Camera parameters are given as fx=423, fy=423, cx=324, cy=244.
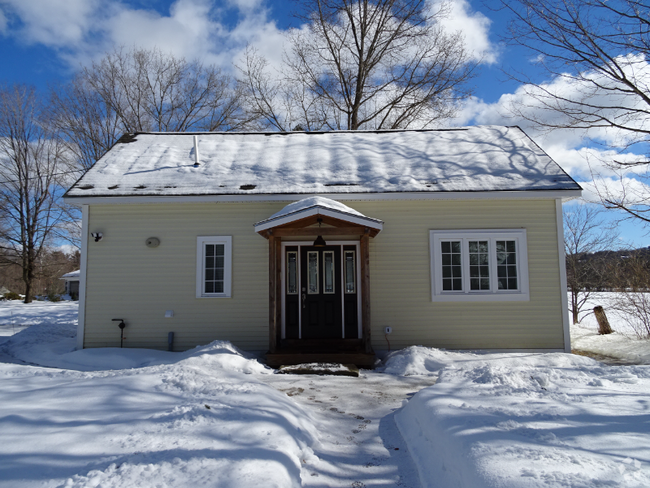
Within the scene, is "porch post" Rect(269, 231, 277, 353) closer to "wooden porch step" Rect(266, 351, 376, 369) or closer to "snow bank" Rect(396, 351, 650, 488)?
"wooden porch step" Rect(266, 351, 376, 369)

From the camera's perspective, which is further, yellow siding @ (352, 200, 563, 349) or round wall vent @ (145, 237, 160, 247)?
round wall vent @ (145, 237, 160, 247)

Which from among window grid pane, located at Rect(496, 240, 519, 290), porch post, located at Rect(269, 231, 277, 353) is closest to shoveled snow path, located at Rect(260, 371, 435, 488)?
porch post, located at Rect(269, 231, 277, 353)

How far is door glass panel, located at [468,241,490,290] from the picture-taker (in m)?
8.62

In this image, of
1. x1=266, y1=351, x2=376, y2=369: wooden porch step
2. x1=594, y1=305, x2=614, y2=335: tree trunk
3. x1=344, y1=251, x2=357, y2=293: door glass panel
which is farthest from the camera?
x1=594, y1=305, x2=614, y2=335: tree trunk

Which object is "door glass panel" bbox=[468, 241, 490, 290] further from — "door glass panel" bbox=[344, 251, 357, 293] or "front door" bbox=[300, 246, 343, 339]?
"front door" bbox=[300, 246, 343, 339]

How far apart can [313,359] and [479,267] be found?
387 cm

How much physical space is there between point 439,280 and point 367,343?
2064 mm

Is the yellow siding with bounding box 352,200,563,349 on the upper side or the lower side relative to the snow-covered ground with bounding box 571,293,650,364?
upper

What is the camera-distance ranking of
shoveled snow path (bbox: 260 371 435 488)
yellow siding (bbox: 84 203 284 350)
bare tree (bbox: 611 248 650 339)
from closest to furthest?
1. shoveled snow path (bbox: 260 371 435 488)
2. yellow siding (bbox: 84 203 284 350)
3. bare tree (bbox: 611 248 650 339)

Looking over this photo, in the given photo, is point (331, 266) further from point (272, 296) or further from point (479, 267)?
point (479, 267)

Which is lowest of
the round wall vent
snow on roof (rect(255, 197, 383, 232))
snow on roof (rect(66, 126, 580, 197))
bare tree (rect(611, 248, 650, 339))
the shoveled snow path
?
the shoveled snow path

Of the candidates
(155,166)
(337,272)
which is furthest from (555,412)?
(155,166)

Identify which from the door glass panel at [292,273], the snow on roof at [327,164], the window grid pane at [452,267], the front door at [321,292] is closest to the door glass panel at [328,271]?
the front door at [321,292]

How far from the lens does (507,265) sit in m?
8.66
